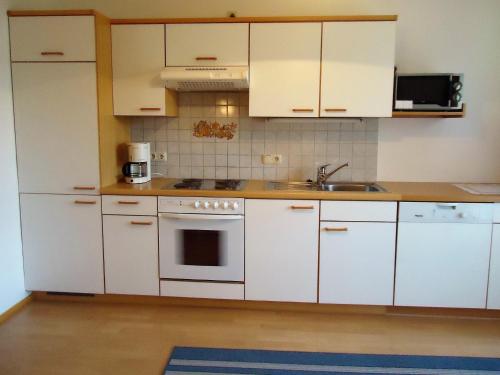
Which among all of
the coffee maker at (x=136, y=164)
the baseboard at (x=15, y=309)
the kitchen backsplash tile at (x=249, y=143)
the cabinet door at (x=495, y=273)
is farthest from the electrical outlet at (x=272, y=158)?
the baseboard at (x=15, y=309)

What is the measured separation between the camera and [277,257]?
255cm

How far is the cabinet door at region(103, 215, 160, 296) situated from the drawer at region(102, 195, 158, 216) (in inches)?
1.4

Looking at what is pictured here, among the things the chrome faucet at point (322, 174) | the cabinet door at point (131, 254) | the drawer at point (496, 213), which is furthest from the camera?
the chrome faucet at point (322, 174)

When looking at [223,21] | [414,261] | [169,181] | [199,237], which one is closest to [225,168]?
[169,181]

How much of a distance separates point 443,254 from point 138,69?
8.05 feet

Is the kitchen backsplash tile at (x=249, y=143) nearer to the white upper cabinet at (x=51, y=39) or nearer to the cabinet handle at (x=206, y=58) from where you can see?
the cabinet handle at (x=206, y=58)

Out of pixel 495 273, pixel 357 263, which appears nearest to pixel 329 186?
pixel 357 263

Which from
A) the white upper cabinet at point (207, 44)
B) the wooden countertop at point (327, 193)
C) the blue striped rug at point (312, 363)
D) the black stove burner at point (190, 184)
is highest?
the white upper cabinet at point (207, 44)

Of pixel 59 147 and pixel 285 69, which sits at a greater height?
pixel 285 69

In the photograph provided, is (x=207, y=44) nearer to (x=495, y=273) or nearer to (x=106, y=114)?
(x=106, y=114)

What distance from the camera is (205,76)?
2473 millimetres

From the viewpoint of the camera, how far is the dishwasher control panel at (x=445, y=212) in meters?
2.39

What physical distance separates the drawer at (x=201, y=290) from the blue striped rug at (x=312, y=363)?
0.45 meters

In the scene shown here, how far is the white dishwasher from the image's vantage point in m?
2.41
